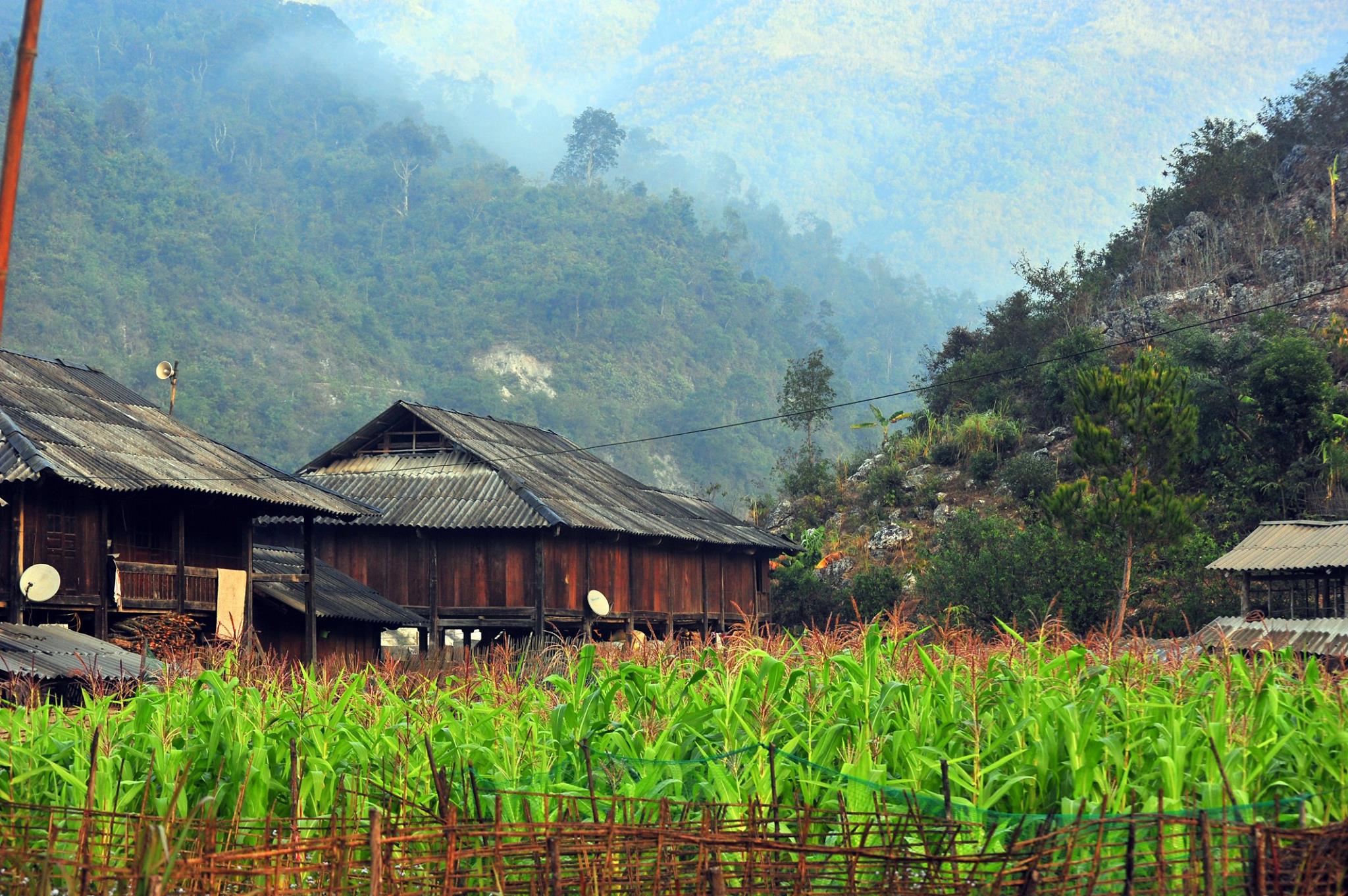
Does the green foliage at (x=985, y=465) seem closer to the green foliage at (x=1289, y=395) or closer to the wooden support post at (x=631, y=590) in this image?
the green foliage at (x=1289, y=395)

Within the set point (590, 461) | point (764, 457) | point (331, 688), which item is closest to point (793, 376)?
point (590, 461)

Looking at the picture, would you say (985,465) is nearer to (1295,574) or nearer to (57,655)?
(1295,574)

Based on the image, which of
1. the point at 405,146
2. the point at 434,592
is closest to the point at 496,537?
the point at 434,592

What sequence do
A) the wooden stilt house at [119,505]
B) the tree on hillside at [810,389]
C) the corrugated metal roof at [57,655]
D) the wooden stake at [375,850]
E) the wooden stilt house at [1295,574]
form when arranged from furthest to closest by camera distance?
the tree on hillside at [810,389] < the wooden stilt house at [1295,574] < the wooden stilt house at [119,505] < the corrugated metal roof at [57,655] < the wooden stake at [375,850]

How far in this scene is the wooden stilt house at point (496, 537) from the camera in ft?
86.9

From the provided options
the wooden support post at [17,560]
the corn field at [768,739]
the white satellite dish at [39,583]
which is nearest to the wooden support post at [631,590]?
the white satellite dish at [39,583]

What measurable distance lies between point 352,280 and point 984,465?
56.1 m

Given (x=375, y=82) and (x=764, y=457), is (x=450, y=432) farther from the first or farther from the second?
(x=375, y=82)

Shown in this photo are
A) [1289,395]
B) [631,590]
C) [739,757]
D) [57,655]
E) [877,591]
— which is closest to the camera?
[739,757]

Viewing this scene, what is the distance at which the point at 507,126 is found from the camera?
139 metres

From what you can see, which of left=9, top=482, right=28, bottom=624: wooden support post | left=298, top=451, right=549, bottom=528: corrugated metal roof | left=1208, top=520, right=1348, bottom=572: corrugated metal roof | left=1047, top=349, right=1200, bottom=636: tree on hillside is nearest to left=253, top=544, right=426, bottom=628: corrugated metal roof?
left=298, top=451, right=549, bottom=528: corrugated metal roof

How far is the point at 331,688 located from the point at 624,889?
12.6 ft

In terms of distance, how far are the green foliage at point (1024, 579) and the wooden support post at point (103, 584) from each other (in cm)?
1502

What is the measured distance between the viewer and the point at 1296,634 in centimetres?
1892
